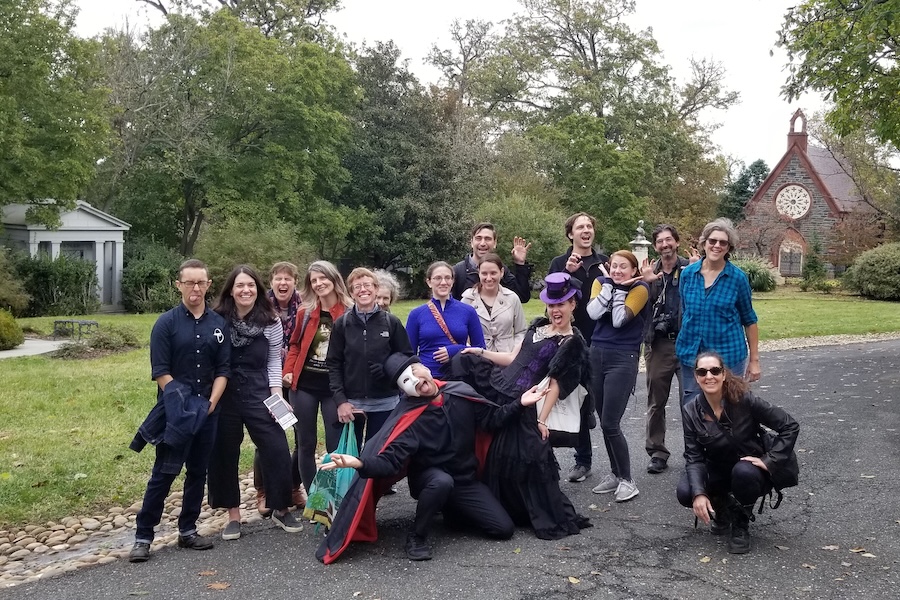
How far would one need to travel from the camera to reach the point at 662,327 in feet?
22.5

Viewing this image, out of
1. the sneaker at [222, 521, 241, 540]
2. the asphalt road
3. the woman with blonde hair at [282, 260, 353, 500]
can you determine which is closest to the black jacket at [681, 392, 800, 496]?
the asphalt road

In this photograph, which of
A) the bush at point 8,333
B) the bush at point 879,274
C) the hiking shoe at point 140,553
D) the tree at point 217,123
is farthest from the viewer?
the bush at point 879,274

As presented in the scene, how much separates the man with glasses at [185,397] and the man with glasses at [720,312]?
3.12 meters

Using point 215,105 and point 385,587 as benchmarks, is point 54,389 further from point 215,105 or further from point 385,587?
point 215,105

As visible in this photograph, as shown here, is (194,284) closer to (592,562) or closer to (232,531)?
(232,531)

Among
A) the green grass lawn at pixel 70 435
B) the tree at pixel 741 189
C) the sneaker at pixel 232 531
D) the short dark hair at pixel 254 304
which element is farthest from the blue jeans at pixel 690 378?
the tree at pixel 741 189

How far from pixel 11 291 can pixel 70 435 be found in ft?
50.7

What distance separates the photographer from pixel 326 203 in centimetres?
3281

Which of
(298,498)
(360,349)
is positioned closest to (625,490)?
(360,349)

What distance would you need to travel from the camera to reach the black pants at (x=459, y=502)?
17.2 feet

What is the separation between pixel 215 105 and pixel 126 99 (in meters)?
2.88

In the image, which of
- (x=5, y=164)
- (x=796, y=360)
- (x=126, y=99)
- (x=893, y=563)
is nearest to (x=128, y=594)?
(x=893, y=563)

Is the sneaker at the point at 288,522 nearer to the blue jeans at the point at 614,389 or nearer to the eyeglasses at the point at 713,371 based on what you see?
the blue jeans at the point at 614,389

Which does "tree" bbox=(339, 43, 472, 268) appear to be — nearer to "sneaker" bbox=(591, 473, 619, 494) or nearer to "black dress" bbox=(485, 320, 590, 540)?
"sneaker" bbox=(591, 473, 619, 494)
